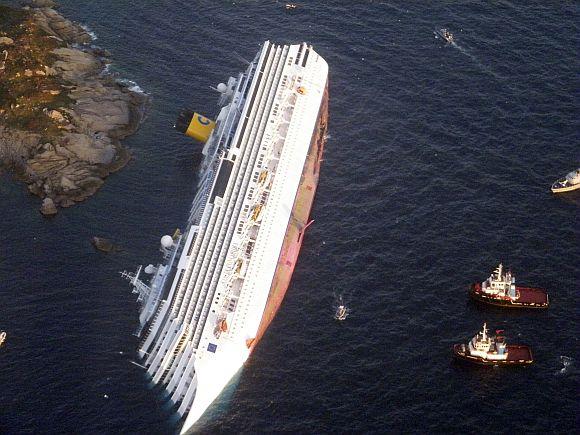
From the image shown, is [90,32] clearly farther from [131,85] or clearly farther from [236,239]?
[236,239]

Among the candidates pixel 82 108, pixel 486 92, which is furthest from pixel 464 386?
pixel 82 108

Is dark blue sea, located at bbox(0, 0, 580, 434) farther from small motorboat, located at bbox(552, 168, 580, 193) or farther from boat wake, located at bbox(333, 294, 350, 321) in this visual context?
small motorboat, located at bbox(552, 168, 580, 193)

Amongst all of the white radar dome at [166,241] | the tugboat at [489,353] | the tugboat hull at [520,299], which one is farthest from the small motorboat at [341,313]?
the white radar dome at [166,241]

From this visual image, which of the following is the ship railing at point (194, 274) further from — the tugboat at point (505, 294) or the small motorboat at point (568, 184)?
the small motorboat at point (568, 184)

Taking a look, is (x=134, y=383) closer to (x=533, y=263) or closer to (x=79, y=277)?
(x=79, y=277)

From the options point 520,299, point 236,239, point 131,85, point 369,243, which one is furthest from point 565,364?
point 131,85

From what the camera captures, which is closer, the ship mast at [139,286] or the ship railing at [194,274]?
the ship railing at [194,274]

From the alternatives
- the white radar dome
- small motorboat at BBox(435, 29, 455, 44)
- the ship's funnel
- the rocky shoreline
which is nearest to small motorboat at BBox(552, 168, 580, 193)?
small motorboat at BBox(435, 29, 455, 44)
